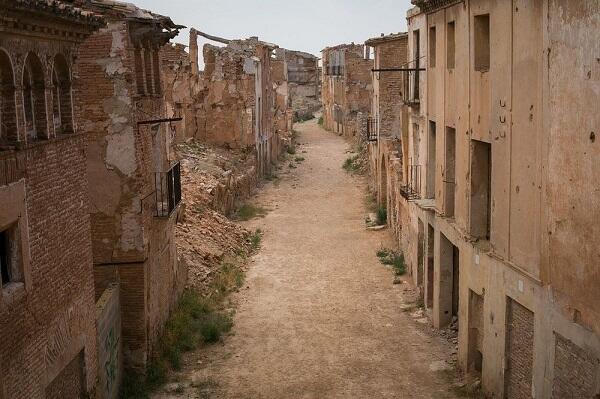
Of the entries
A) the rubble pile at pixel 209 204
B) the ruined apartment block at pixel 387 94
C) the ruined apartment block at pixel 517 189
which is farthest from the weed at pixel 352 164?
the ruined apartment block at pixel 517 189

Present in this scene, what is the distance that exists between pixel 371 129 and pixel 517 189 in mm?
23509

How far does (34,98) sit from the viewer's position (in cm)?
1043

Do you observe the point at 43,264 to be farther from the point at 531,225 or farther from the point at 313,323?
the point at 313,323

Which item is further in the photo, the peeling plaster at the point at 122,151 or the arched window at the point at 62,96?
the peeling plaster at the point at 122,151

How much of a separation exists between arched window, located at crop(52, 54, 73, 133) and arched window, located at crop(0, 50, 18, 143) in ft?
4.92

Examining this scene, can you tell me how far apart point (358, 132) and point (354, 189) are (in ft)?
44.3

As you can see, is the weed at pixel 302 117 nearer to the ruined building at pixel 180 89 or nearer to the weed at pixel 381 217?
the ruined building at pixel 180 89

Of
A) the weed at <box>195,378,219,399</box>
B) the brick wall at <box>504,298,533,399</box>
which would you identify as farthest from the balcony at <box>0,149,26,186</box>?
the brick wall at <box>504,298,533,399</box>

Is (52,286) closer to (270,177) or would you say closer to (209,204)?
(209,204)

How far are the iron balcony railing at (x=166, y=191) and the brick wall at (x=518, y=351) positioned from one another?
24.7ft

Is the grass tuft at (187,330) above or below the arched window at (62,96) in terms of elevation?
below

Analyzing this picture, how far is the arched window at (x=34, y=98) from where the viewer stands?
10.1 metres

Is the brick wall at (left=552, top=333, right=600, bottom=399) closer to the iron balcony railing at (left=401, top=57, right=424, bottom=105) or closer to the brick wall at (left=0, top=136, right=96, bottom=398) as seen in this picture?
the brick wall at (left=0, top=136, right=96, bottom=398)

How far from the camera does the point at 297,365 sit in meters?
16.9
